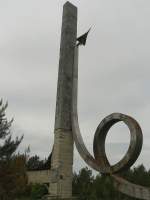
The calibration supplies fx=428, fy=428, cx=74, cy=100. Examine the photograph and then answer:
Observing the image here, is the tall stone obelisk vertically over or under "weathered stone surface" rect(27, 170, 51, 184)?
over

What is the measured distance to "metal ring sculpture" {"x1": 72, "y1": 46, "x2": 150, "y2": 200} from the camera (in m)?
16.2

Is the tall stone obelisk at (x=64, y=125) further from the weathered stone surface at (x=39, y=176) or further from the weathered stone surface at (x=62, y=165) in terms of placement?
the weathered stone surface at (x=39, y=176)

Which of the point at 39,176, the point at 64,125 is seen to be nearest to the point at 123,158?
the point at 64,125

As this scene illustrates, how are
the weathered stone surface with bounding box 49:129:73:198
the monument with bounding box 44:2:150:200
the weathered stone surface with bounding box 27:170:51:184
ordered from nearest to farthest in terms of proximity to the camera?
1. the monument with bounding box 44:2:150:200
2. the weathered stone surface with bounding box 49:129:73:198
3. the weathered stone surface with bounding box 27:170:51:184

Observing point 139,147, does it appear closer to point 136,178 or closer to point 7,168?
point 7,168

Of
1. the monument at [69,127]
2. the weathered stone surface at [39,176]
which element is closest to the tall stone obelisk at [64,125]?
the monument at [69,127]

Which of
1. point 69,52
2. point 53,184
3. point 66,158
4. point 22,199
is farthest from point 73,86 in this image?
point 22,199

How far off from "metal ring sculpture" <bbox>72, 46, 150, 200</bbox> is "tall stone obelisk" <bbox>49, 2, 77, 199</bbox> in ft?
2.25

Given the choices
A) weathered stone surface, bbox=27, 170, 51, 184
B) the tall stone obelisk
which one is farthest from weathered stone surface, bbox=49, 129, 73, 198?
weathered stone surface, bbox=27, 170, 51, 184

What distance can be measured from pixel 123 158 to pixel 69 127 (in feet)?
15.2

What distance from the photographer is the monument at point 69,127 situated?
18.0 meters

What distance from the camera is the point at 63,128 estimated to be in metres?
20.5

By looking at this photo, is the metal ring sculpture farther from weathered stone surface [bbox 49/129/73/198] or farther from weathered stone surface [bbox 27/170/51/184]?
weathered stone surface [bbox 27/170/51/184]

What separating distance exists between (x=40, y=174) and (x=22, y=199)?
1.93m
